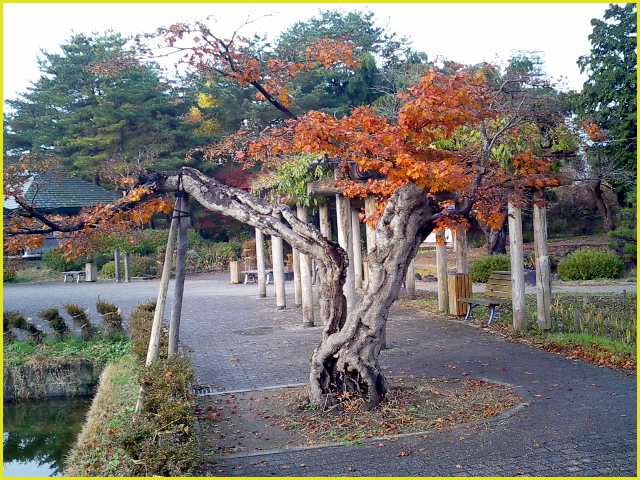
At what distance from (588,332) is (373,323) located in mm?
4782

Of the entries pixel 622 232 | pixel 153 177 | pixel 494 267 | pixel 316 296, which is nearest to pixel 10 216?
pixel 153 177

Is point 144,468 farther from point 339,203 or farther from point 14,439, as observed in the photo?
point 339,203

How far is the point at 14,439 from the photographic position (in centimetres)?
920

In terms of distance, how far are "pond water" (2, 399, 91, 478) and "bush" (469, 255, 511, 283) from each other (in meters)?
13.2

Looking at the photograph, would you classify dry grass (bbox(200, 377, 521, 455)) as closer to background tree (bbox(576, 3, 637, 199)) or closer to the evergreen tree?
background tree (bbox(576, 3, 637, 199))

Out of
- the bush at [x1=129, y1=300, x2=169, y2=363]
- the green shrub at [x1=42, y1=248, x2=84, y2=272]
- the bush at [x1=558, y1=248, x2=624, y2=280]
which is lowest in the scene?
the bush at [x1=129, y1=300, x2=169, y2=363]

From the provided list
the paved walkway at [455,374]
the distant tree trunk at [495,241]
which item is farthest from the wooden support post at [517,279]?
the distant tree trunk at [495,241]

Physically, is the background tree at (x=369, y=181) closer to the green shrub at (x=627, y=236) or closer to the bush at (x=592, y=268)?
the bush at (x=592, y=268)

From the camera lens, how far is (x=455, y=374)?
27.5 ft

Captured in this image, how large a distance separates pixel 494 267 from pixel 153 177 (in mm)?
14466

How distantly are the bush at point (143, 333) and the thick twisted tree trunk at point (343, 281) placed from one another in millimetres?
2640

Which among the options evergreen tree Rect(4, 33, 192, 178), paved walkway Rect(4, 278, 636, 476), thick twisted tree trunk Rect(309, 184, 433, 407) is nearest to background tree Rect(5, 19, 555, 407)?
thick twisted tree trunk Rect(309, 184, 433, 407)

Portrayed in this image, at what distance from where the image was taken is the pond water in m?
8.20

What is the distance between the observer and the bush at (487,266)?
2000 cm
